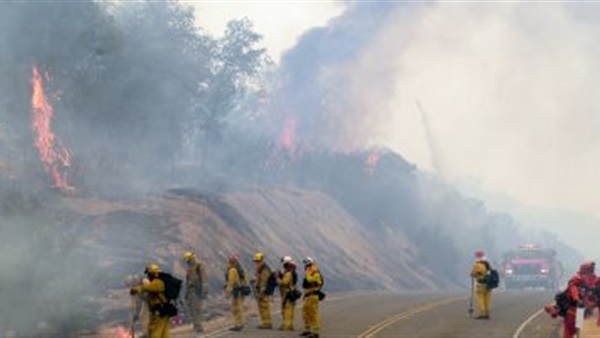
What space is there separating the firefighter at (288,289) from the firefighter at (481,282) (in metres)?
5.98

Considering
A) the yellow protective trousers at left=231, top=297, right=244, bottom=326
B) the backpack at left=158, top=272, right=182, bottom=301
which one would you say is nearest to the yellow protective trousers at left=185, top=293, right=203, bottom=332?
the yellow protective trousers at left=231, top=297, right=244, bottom=326

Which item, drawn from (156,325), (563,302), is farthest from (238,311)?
(563,302)

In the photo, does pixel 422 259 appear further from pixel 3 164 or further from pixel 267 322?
pixel 267 322

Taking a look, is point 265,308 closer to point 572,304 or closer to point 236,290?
point 236,290

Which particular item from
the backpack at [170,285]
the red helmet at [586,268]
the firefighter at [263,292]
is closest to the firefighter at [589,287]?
the red helmet at [586,268]

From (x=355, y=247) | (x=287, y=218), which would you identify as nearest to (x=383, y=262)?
(x=355, y=247)

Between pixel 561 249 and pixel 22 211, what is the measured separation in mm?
141796

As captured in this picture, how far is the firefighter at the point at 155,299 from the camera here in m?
19.2

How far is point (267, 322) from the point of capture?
85.5ft

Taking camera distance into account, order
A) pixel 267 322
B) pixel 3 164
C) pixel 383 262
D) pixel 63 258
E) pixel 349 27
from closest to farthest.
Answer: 1. pixel 267 322
2. pixel 63 258
3. pixel 3 164
4. pixel 383 262
5. pixel 349 27

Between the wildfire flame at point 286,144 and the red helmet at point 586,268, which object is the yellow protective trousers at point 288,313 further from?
the wildfire flame at point 286,144

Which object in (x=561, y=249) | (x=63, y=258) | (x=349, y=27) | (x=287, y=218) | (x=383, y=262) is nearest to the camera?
(x=63, y=258)

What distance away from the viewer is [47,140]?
54281 mm

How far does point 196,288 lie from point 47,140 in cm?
3126
